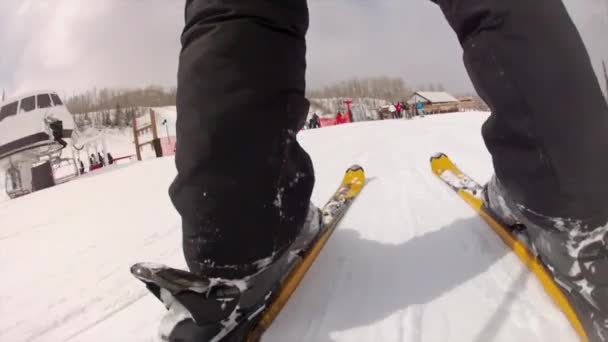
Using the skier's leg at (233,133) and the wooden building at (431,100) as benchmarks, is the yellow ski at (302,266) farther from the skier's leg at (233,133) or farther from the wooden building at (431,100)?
the wooden building at (431,100)

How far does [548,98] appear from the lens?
0.56 m

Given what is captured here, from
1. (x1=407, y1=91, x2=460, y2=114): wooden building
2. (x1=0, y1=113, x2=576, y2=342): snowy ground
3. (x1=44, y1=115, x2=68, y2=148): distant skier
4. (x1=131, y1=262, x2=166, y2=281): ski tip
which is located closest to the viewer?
(x1=131, y1=262, x2=166, y2=281): ski tip

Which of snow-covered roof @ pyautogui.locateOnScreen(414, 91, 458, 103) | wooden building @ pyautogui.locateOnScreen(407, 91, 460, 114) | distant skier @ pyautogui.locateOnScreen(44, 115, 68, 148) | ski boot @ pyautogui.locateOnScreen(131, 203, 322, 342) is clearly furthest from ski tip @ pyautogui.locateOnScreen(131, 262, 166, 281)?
snow-covered roof @ pyautogui.locateOnScreen(414, 91, 458, 103)

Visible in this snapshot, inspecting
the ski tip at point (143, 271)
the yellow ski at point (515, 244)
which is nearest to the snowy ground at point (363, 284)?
the yellow ski at point (515, 244)

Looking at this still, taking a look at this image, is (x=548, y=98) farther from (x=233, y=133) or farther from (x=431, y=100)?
(x=431, y=100)

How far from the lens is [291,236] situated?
2.32ft

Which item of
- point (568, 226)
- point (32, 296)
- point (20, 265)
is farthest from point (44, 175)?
point (568, 226)

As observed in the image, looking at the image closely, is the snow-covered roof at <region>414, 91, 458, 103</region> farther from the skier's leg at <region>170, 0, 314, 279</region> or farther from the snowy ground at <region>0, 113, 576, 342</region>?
the skier's leg at <region>170, 0, 314, 279</region>

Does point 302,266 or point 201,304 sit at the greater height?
point 201,304

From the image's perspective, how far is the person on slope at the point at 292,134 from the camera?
0.55 m

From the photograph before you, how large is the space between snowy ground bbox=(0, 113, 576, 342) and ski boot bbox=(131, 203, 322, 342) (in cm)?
8

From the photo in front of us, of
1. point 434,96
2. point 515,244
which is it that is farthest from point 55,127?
point 434,96

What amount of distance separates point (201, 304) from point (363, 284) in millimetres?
383

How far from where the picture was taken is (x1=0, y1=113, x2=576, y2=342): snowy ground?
Result: 634 mm
